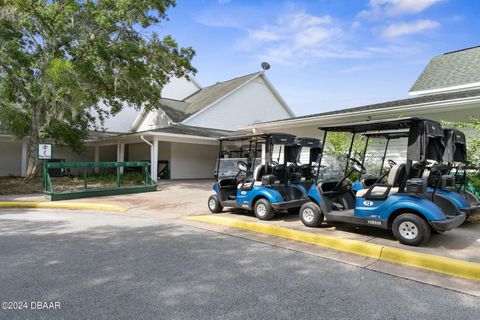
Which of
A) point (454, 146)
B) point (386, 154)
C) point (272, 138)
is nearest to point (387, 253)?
point (454, 146)

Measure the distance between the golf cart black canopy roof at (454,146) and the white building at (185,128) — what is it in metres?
12.9

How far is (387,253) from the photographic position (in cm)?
449

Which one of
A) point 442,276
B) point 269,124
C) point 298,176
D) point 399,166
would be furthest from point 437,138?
point 269,124

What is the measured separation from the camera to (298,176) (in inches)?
305

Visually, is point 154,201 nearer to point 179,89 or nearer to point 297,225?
point 297,225

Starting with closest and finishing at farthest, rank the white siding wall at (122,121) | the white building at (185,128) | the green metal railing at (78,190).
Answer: the green metal railing at (78,190), the white building at (185,128), the white siding wall at (122,121)

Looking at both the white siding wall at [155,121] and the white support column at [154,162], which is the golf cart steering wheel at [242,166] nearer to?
the white support column at [154,162]

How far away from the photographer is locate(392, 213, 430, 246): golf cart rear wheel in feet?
15.5

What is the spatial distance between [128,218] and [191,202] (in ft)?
8.85

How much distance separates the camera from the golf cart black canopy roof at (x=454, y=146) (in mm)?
5477

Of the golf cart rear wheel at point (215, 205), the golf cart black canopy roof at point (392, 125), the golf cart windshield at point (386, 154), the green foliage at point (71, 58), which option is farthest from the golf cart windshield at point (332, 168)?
the green foliage at point (71, 58)

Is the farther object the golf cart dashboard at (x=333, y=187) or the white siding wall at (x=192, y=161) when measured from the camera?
the white siding wall at (x=192, y=161)

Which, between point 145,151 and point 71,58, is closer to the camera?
point 71,58

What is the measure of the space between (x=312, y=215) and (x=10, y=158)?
2166 centimetres
